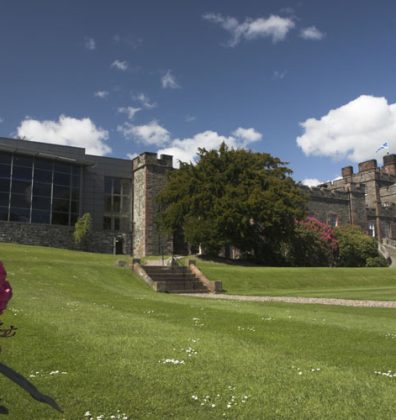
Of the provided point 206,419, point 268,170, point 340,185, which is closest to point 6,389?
point 206,419

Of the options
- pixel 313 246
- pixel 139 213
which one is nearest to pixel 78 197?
pixel 139 213

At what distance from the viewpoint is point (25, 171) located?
40094 millimetres

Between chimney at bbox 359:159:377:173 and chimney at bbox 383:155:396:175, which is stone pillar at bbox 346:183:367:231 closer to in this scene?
chimney at bbox 359:159:377:173

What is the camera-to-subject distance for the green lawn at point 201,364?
16.3ft

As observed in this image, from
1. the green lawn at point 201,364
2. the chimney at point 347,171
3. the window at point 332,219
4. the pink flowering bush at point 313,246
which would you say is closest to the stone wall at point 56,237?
the pink flowering bush at point 313,246

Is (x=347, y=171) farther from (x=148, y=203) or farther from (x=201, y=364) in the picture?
(x=201, y=364)

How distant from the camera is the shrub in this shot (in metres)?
49.1

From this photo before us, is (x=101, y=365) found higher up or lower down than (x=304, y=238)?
lower down

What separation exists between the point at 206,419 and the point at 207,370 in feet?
5.72

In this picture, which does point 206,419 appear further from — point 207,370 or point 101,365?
point 101,365

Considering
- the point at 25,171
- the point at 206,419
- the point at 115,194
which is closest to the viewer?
the point at 206,419

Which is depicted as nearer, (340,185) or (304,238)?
(304,238)

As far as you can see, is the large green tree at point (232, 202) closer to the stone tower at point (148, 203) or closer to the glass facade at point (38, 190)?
the stone tower at point (148, 203)

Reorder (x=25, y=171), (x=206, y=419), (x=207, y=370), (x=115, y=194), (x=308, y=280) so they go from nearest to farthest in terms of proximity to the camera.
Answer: (x=206, y=419) → (x=207, y=370) → (x=308, y=280) → (x=25, y=171) → (x=115, y=194)
